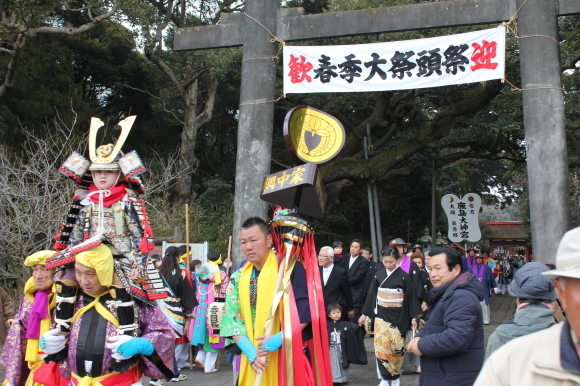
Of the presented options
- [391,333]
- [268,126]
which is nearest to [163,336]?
[391,333]

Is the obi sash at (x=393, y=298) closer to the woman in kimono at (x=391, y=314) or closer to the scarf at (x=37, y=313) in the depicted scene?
the woman in kimono at (x=391, y=314)

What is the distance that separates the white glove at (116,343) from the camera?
375 cm

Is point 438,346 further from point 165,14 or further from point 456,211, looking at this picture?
point 165,14

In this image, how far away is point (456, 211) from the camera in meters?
18.7

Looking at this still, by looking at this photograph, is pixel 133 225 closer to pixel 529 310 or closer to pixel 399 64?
pixel 529 310

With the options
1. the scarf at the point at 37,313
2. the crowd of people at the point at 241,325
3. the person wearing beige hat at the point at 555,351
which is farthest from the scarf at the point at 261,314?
the person wearing beige hat at the point at 555,351

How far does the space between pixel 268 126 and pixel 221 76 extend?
10.2 meters

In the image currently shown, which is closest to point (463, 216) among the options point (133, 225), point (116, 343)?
point (133, 225)

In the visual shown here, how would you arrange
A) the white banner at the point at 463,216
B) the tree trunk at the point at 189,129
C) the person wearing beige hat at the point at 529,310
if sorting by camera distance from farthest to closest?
the tree trunk at the point at 189,129 < the white banner at the point at 463,216 < the person wearing beige hat at the point at 529,310

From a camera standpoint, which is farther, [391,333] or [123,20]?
[123,20]

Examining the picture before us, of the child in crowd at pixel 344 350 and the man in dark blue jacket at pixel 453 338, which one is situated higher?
the man in dark blue jacket at pixel 453 338

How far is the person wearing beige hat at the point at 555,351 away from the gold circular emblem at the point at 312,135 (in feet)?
10.8

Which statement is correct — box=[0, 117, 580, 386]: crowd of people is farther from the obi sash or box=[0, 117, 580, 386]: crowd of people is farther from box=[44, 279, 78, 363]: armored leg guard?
the obi sash

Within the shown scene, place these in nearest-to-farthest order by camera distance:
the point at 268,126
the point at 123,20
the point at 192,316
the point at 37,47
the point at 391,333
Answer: the point at 391,333
the point at 192,316
the point at 268,126
the point at 37,47
the point at 123,20
